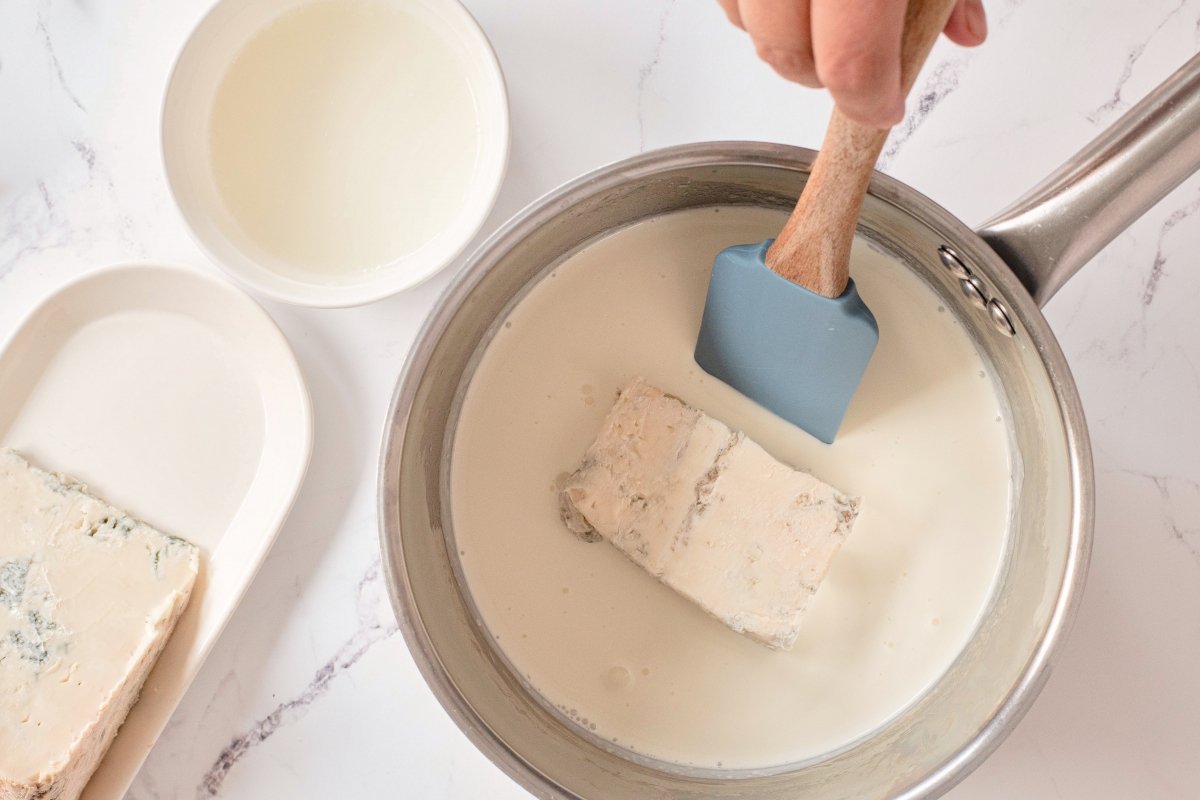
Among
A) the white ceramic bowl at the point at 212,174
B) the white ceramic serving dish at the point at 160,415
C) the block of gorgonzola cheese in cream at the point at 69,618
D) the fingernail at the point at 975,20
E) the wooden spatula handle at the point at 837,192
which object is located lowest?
the block of gorgonzola cheese in cream at the point at 69,618

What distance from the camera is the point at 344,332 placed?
131 cm

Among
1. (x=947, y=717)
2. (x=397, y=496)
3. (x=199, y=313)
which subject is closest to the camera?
(x=397, y=496)

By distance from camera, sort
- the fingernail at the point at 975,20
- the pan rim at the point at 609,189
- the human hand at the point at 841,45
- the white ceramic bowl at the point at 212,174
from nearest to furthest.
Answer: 1. the human hand at the point at 841,45
2. the fingernail at the point at 975,20
3. the pan rim at the point at 609,189
4. the white ceramic bowl at the point at 212,174

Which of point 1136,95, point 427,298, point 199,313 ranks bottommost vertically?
point 199,313

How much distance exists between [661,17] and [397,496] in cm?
73

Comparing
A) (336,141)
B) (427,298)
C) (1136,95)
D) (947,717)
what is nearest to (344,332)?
(427,298)

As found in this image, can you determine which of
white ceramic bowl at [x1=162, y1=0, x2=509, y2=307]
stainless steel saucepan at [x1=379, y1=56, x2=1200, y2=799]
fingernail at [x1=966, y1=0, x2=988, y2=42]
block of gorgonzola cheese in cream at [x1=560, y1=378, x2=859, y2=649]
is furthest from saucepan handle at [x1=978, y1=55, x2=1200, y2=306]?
white ceramic bowl at [x1=162, y1=0, x2=509, y2=307]

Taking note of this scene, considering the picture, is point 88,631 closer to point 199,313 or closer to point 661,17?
point 199,313

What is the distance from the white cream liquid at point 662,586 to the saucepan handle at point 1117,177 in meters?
0.30

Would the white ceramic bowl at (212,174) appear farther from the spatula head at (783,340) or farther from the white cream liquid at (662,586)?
the spatula head at (783,340)

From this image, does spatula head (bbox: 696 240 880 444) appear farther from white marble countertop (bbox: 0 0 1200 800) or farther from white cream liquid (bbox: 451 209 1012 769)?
white marble countertop (bbox: 0 0 1200 800)

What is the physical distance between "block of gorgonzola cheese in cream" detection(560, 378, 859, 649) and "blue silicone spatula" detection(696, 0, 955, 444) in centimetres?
9

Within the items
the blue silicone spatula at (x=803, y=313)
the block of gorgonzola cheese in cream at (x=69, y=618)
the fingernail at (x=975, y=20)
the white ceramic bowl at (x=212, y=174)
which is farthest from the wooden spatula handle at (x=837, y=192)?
the block of gorgonzola cheese in cream at (x=69, y=618)

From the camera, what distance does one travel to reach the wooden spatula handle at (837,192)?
678mm
